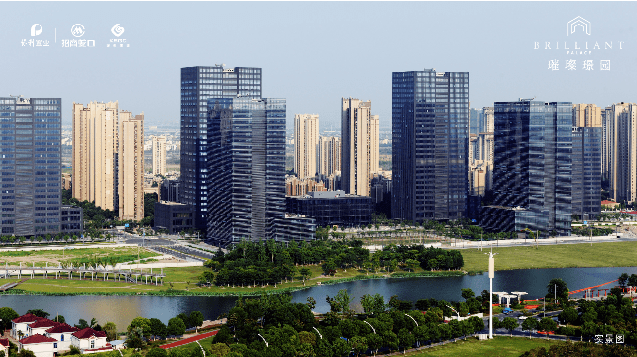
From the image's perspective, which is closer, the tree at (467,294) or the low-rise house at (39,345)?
the low-rise house at (39,345)

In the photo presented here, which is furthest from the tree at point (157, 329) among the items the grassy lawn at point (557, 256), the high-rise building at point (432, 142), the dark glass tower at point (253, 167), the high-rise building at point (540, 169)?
the high-rise building at point (432, 142)

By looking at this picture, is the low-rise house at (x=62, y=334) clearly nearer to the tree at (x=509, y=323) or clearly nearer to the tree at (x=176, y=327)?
the tree at (x=176, y=327)

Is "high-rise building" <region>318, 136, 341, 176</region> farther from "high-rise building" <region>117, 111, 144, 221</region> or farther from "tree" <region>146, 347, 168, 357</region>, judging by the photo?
"tree" <region>146, 347, 168, 357</region>

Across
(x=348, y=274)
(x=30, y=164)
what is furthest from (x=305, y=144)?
(x=348, y=274)

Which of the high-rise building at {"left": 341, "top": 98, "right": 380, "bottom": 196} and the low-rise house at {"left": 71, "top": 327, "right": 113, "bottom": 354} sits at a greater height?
the high-rise building at {"left": 341, "top": 98, "right": 380, "bottom": 196}

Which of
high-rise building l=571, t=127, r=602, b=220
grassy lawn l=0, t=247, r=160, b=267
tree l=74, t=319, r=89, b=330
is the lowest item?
tree l=74, t=319, r=89, b=330

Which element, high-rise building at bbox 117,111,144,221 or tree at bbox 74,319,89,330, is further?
high-rise building at bbox 117,111,144,221

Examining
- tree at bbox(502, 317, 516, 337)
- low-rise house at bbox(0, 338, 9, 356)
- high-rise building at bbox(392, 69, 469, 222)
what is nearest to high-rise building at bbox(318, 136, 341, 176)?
high-rise building at bbox(392, 69, 469, 222)
